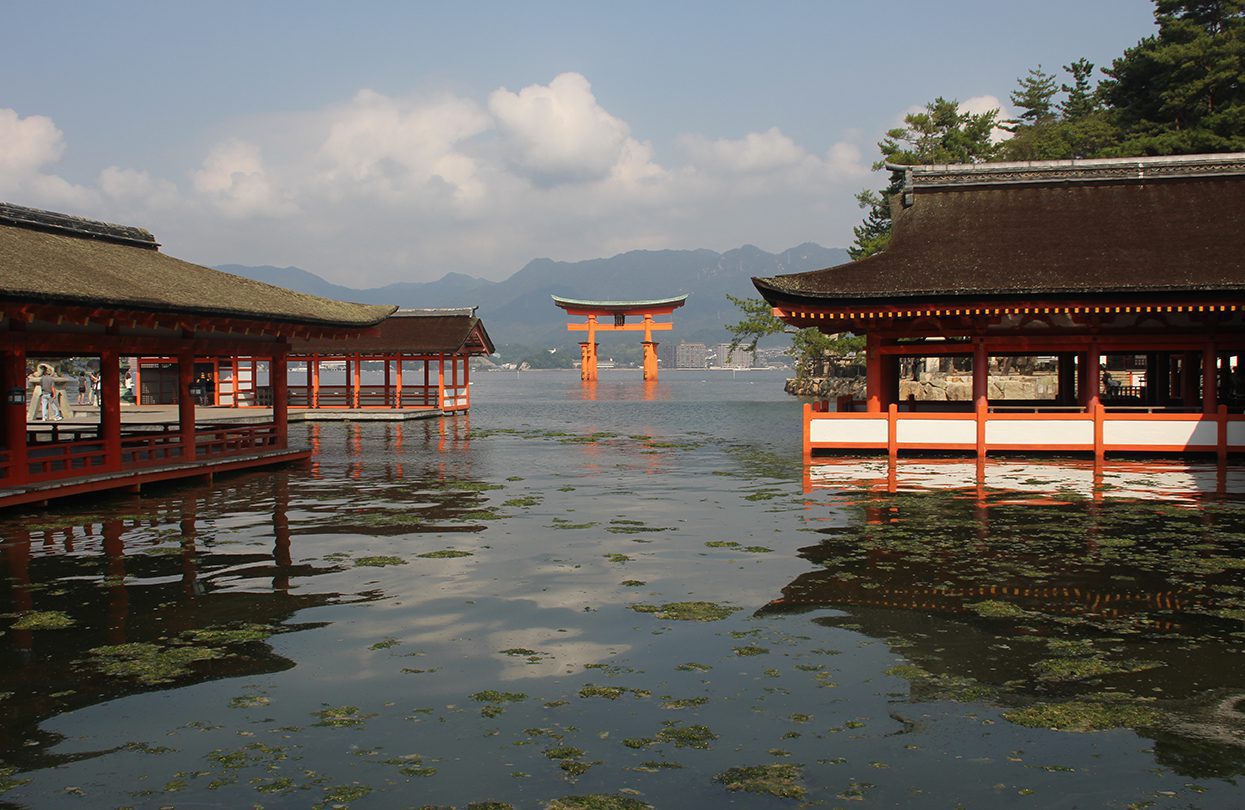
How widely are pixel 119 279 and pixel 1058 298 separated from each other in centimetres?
1959

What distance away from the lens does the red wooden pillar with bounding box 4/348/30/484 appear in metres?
17.6

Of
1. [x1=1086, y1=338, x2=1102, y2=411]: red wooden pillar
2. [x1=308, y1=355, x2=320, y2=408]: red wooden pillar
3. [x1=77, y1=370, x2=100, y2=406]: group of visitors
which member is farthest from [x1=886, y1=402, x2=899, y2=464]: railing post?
[x1=77, y1=370, x2=100, y2=406]: group of visitors

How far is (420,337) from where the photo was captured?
1956 inches

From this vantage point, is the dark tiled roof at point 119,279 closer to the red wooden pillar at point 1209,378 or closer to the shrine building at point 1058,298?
the shrine building at point 1058,298

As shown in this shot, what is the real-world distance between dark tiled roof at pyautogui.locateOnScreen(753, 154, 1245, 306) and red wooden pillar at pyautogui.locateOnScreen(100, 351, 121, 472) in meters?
14.0

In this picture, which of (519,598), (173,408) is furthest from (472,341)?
(519,598)

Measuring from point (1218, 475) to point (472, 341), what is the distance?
117 feet

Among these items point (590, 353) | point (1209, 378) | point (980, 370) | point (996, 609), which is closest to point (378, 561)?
point (996, 609)

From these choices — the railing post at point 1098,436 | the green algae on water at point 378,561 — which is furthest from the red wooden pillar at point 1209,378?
the green algae on water at point 378,561

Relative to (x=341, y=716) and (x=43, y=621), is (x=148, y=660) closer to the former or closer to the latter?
(x=43, y=621)

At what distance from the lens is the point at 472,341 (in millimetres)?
51000

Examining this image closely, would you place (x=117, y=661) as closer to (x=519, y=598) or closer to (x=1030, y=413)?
(x=519, y=598)

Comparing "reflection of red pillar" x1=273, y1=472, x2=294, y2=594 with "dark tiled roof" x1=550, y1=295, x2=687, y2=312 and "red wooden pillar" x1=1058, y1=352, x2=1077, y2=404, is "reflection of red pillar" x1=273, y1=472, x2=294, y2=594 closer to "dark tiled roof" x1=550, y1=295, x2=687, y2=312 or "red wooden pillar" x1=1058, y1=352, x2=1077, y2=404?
"red wooden pillar" x1=1058, y1=352, x2=1077, y2=404

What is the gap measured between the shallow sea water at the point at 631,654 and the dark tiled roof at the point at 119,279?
12.3 ft
